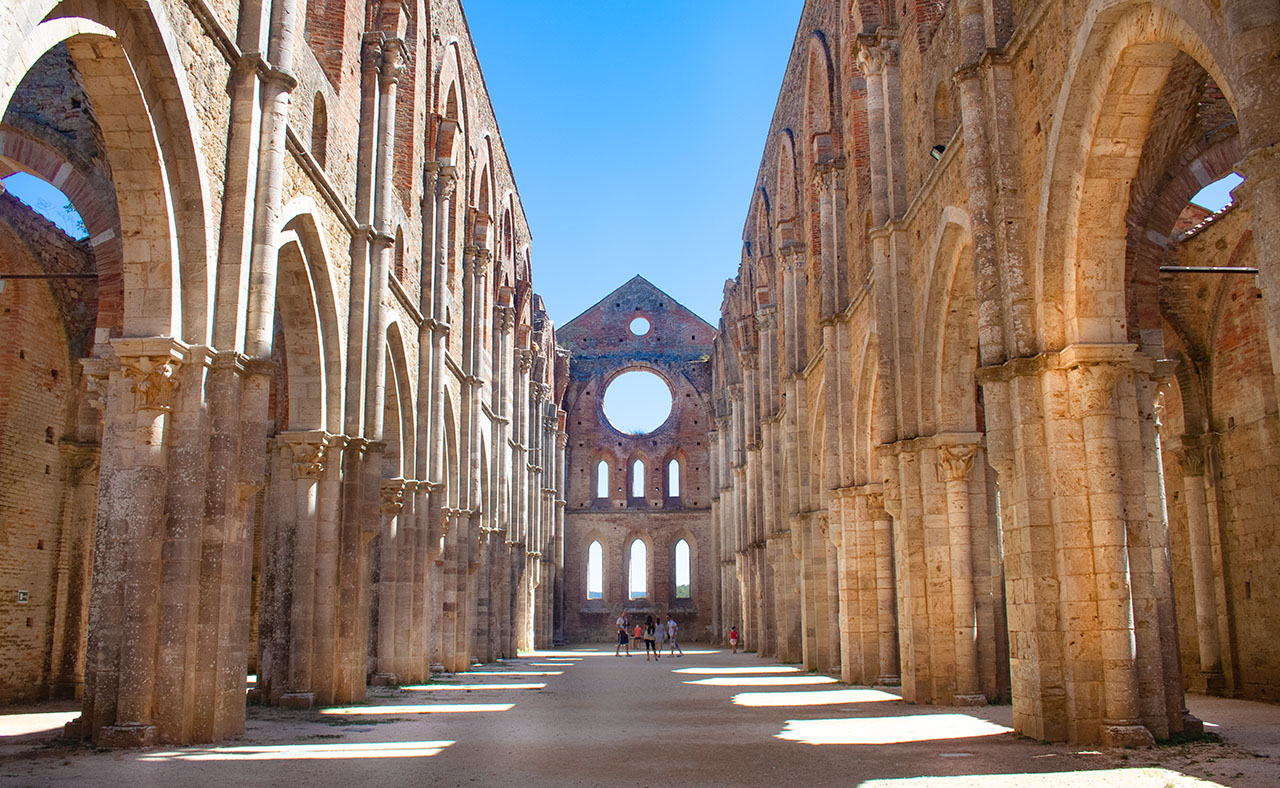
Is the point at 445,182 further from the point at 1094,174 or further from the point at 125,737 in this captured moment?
the point at 1094,174

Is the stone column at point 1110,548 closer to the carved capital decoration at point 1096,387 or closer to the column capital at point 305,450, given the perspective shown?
the carved capital decoration at point 1096,387

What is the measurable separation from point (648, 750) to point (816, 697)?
287 inches

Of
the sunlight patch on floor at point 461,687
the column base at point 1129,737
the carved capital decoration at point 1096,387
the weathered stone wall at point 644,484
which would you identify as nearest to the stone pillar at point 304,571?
the sunlight patch on floor at point 461,687

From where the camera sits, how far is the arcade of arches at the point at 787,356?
10.5 m

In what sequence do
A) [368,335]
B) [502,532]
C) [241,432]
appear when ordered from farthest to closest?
[502,532], [368,335], [241,432]

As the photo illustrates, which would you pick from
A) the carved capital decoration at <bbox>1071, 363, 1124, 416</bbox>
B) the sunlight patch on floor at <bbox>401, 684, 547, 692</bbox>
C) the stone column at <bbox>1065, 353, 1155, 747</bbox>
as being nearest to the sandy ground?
the stone column at <bbox>1065, 353, 1155, 747</bbox>

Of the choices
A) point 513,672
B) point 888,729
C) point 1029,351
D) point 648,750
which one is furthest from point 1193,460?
point 513,672

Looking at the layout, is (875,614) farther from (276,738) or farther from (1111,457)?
(276,738)

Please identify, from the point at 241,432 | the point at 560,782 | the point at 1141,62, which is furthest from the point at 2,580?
the point at 1141,62

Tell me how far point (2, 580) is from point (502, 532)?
17.8 meters

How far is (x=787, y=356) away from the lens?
29.5 metres

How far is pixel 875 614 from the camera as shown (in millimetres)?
20203

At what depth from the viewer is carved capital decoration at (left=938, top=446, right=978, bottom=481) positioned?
15570mm

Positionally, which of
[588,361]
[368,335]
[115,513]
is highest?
[588,361]
